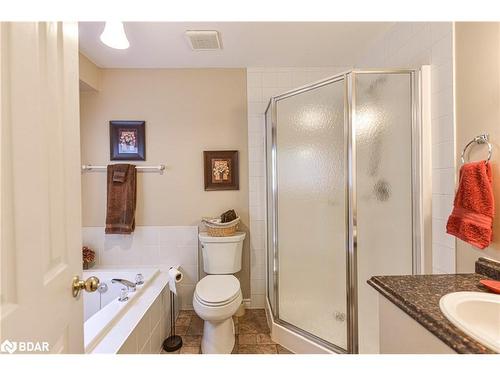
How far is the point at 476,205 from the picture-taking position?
1010 millimetres

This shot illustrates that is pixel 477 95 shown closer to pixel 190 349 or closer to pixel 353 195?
pixel 353 195

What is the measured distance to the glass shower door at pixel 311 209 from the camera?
158cm

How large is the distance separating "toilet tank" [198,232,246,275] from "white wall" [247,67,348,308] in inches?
9.9

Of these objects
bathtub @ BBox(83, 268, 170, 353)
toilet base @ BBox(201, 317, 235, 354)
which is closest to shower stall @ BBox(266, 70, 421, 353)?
toilet base @ BBox(201, 317, 235, 354)

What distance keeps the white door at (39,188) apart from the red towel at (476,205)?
156cm

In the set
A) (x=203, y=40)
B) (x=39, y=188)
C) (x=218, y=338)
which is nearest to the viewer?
(x=39, y=188)

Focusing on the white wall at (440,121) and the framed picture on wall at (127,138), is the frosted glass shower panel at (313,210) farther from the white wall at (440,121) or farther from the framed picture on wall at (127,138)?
the framed picture on wall at (127,138)

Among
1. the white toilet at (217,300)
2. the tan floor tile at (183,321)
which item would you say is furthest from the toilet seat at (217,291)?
the tan floor tile at (183,321)

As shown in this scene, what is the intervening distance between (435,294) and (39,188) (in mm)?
1259

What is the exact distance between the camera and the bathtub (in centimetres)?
118

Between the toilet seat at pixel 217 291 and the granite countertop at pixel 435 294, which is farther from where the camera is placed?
the toilet seat at pixel 217 291

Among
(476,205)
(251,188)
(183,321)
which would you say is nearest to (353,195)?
(476,205)

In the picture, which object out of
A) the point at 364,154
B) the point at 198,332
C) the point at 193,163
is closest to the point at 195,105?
the point at 193,163
